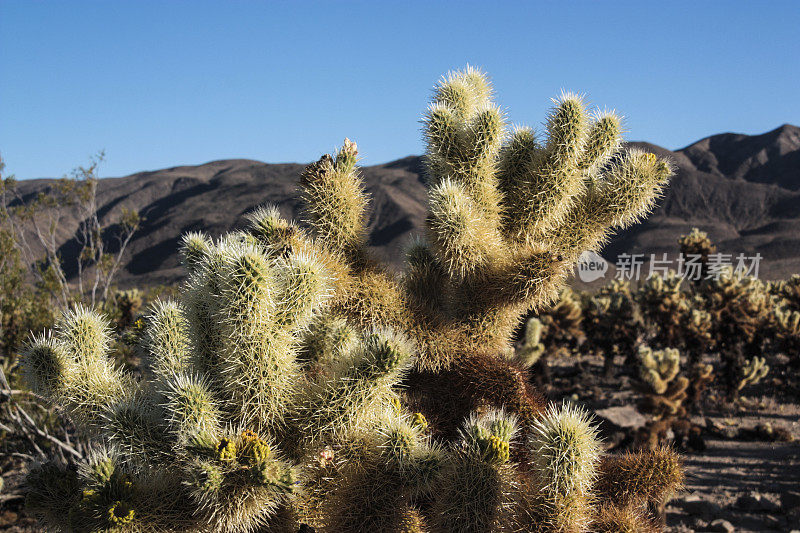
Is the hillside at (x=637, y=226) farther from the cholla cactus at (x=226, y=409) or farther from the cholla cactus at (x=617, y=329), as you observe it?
the cholla cactus at (x=226, y=409)

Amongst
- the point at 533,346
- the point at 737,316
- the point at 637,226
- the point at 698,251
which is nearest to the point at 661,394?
the point at 533,346

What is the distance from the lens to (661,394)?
11.7 meters

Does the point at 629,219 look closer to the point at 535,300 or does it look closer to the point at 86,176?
the point at 535,300

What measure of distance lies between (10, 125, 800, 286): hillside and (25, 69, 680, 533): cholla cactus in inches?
1841

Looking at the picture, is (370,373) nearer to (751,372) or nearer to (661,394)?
(661,394)

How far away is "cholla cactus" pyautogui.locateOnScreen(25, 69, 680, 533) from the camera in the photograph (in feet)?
7.75

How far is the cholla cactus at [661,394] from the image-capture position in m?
11.3

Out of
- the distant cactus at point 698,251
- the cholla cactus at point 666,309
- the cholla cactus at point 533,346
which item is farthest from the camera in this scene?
the distant cactus at point 698,251

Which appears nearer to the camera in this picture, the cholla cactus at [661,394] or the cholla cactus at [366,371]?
the cholla cactus at [366,371]

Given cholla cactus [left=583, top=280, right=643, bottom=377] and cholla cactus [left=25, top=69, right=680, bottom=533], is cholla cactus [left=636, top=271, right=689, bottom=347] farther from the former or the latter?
cholla cactus [left=25, top=69, right=680, bottom=533]

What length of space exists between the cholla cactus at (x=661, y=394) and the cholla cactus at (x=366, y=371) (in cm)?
883

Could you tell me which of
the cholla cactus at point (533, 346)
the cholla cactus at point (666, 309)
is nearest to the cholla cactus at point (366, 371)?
the cholla cactus at point (533, 346)

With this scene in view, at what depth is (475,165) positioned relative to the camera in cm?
369

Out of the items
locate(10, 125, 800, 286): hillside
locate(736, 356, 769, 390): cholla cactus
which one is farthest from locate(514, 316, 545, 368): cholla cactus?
locate(10, 125, 800, 286): hillside
